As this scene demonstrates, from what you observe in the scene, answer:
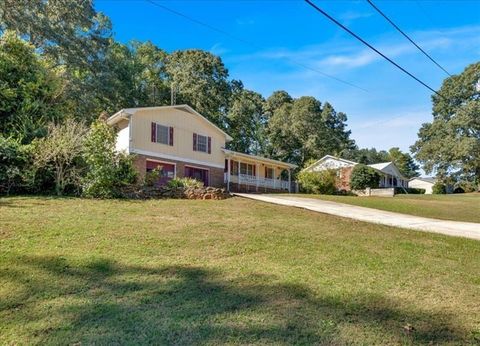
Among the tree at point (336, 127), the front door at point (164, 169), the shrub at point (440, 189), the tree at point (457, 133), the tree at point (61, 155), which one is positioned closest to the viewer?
the tree at point (61, 155)

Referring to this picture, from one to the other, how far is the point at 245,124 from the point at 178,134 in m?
19.1

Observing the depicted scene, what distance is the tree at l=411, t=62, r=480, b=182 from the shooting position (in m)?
38.9

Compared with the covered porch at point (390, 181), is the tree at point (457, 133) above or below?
above

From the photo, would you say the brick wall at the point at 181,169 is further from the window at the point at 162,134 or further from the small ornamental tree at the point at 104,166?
the small ornamental tree at the point at 104,166

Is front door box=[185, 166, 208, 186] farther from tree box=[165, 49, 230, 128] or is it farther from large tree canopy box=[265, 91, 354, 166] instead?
large tree canopy box=[265, 91, 354, 166]

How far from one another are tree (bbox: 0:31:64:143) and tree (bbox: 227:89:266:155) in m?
24.1

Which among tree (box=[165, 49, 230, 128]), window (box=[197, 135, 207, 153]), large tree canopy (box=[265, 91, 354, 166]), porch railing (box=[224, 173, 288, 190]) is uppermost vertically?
tree (box=[165, 49, 230, 128])

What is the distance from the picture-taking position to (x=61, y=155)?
537 inches

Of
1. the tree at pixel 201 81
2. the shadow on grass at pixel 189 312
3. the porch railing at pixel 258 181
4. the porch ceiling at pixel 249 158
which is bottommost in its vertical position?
the shadow on grass at pixel 189 312

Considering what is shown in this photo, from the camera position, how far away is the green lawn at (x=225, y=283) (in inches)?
171

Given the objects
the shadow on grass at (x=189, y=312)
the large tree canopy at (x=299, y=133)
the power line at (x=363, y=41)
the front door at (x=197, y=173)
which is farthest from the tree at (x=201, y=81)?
the shadow on grass at (x=189, y=312)

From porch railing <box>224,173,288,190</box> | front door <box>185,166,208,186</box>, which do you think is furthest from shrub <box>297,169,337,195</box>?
front door <box>185,166,208,186</box>

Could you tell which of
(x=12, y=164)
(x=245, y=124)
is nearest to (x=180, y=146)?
(x=12, y=164)

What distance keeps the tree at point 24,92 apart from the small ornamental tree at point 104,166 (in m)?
2.51
